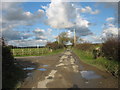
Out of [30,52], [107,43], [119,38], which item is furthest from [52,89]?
[30,52]

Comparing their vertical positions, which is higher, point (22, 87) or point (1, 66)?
point (1, 66)

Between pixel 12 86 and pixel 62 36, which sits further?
pixel 62 36

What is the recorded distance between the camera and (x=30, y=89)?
6379 millimetres

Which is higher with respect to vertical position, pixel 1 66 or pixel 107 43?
pixel 107 43

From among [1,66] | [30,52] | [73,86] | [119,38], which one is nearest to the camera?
[73,86]

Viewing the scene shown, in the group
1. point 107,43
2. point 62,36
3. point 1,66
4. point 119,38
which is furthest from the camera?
point 62,36

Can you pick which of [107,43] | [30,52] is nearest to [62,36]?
[30,52]

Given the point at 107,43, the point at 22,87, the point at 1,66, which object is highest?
the point at 107,43

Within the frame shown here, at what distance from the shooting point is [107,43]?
1068 cm

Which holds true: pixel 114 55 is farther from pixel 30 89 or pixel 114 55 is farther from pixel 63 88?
pixel 30 89

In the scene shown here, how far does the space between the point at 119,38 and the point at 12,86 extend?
675 cm

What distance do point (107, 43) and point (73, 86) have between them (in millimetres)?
5266

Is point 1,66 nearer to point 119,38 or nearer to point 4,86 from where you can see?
point 4,86

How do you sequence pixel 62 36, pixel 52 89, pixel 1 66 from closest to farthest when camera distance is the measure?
1. pixel 52 89
2. pixel 1 66
3. pixel 62 36
